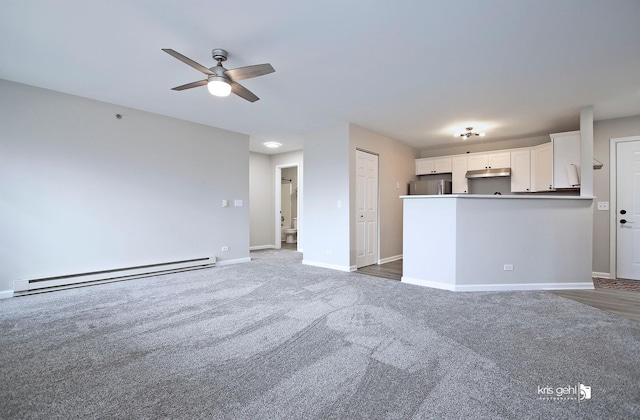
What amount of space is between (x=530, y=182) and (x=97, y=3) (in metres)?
6.88

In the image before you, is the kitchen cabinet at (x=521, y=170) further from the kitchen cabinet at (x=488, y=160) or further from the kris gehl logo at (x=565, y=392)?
the kris gehl logo at (x=565, y=392)

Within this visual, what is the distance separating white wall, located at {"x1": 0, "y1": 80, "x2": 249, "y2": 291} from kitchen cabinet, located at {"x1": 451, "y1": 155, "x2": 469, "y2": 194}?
16.4ft

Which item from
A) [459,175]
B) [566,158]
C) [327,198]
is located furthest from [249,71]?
[459,175]

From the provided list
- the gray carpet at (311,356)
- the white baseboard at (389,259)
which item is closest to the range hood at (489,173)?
the white baseboard at (389,259)

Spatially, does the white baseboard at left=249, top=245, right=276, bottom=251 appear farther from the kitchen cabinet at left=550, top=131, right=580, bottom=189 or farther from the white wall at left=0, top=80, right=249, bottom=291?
the kitchen cabinet at left=550, top=131, right=580, bottom=189

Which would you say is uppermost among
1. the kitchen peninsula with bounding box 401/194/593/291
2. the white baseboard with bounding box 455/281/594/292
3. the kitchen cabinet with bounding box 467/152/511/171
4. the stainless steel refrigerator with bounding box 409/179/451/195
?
the kitchen cabinet with bounding box 467/152/511/171

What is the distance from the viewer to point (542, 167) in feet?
17.4

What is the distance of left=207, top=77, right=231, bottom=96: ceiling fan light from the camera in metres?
2.65

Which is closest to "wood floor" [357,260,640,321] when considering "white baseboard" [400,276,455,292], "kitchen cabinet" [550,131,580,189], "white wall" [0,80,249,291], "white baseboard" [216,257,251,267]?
"white baseboard" [400,276,455,292]

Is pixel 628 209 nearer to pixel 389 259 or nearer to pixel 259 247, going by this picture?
pixel 389 259

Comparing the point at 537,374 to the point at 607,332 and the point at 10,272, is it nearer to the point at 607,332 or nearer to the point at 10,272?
the point at 607,332

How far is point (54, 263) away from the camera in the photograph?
12.0ft

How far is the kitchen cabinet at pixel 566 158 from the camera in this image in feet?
15.0

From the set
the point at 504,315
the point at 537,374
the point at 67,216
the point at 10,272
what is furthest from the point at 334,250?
the point at 10,272
